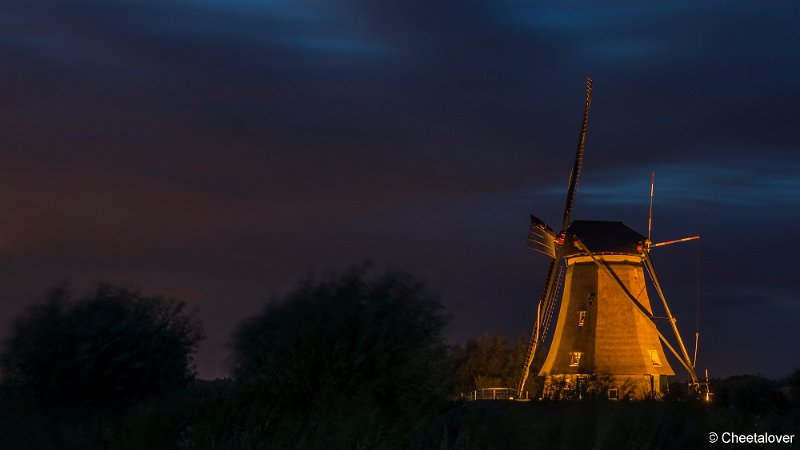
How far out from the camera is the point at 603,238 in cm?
5656

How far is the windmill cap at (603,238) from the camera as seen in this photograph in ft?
184

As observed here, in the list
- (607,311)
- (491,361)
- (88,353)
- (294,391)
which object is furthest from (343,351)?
(491,361)

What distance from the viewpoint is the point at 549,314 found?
59812mm

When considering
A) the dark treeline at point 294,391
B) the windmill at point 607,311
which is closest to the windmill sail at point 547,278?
the windmill at point 607,311

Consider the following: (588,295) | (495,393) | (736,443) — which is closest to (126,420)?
(736,443)

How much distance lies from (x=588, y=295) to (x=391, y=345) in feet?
121

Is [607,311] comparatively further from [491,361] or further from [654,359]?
[491,361]

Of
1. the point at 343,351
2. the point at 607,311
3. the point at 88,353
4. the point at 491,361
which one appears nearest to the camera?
the point at 343,351

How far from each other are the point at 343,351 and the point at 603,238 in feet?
124

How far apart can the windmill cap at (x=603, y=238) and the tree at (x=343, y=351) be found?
35.8m

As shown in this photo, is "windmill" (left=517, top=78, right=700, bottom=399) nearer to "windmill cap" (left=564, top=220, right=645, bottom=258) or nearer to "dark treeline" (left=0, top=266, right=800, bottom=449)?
"windmill cap" (left=564, top=220, right=645, bottom=258)

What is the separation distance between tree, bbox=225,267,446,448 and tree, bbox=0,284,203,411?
432 centimetres

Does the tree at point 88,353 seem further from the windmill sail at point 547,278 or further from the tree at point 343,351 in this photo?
the windmill sail at point 547,278

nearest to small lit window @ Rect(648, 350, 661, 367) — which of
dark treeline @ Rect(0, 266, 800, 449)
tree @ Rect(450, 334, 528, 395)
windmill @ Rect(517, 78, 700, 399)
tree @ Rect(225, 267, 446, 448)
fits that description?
windmill @ Rect(517, 78, 700, 399)
